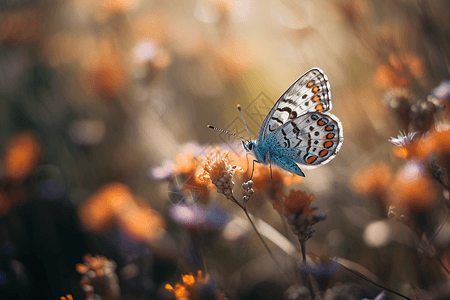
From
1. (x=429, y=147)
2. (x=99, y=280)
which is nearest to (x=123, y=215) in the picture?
(x=99, y=280)

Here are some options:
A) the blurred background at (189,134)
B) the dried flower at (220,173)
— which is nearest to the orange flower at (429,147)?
the blurred background at (189,134)

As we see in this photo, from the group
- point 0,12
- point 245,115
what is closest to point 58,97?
point 0,12

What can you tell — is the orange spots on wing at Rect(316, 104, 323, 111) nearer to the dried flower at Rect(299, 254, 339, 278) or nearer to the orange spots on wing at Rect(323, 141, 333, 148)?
the orange spots on wing at Rect(323, 141, 333, 148)

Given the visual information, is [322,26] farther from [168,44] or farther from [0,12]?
[0,12]

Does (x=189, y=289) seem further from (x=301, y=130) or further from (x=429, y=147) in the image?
(x=429, y=147)

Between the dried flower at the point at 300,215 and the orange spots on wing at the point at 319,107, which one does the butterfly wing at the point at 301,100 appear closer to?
the orange spots on wing at the point at 319,107

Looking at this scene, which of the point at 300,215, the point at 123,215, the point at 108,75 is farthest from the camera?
the point at 108,75

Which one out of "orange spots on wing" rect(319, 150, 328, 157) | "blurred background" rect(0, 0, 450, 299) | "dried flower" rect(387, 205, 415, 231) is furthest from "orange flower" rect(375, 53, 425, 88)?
"dried flower" rect(387, 205, 415, 231)
